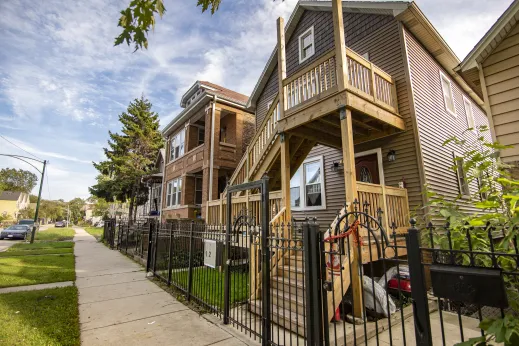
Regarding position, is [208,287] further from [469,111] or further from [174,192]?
[469,111]

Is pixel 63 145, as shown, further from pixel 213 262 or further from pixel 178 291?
pixel 213 262

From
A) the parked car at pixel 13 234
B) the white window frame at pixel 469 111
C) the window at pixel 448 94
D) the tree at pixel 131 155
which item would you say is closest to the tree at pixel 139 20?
the window at pixel 448 94

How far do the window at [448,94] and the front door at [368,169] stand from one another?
4.37 meters

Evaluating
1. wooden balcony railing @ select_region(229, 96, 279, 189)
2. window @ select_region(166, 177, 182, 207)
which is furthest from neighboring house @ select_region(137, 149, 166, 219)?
wooden balcony railing @ select_region(229, 96, 279, 189)

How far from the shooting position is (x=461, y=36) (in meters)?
9.99

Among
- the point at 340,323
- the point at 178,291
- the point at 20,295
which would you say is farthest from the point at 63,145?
the point at 340,323

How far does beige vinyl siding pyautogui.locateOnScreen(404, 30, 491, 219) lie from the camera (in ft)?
24.9

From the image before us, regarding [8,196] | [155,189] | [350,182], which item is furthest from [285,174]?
[8,196]

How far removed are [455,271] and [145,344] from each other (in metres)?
3.89

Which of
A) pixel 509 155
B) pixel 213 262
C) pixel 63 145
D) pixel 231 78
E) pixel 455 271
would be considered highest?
pixel 231 78

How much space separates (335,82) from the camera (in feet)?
20.2

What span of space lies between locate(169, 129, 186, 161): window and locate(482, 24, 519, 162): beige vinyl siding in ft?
49.6

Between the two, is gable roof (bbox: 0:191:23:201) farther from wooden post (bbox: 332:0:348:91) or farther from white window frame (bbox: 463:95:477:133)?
white window frame (bbox: 463:95:477:133)

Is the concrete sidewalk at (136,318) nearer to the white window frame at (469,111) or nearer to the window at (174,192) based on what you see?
the window at (174,192)
